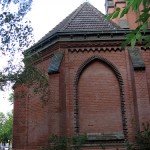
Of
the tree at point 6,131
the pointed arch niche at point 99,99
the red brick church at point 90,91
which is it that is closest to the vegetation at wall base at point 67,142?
the red brick church at point 90,91

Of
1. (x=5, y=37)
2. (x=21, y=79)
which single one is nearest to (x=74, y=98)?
(x=21, y=79)

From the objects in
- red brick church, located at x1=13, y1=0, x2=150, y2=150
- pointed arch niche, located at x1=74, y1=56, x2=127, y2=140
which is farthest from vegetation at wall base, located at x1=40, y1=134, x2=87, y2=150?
pointed arch niche, located at x1=74, y1=56, x2=127, y2=140

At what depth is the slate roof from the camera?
1483 cm

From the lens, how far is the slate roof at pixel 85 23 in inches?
584

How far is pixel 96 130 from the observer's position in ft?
42.5

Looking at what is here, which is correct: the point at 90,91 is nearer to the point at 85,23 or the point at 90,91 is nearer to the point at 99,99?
the point at 99,99

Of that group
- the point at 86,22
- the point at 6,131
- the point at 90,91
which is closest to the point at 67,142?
the point at 90,91

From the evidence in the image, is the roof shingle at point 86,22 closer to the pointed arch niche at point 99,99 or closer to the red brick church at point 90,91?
the red brick church at point 90,91

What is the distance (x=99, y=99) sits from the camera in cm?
1347

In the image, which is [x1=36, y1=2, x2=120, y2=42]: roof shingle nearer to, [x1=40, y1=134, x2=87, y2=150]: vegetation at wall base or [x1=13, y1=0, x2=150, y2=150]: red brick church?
[x1=13, y1=0, x2=150, y2=150]: red brick church

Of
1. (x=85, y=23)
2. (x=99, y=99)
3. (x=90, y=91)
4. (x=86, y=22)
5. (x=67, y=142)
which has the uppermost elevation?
(x=86, y=22)

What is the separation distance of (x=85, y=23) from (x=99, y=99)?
497 cm

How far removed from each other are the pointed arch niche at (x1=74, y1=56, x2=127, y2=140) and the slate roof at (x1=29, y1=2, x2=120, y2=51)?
2076 millimetres

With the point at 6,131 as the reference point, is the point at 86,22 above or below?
above
